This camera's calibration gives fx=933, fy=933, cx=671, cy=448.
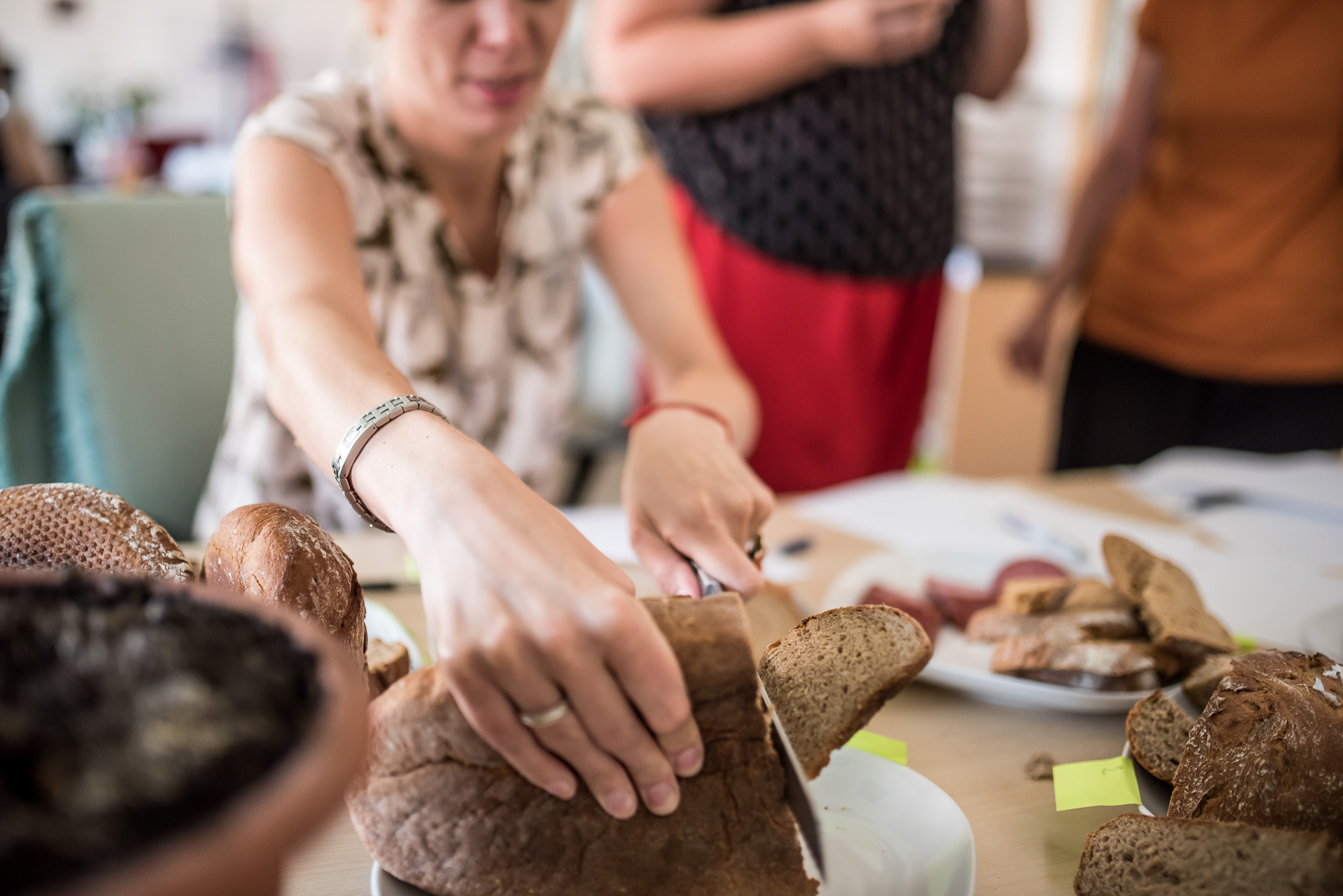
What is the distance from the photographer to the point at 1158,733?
0.68 meters

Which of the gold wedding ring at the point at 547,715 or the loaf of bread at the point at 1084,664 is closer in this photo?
the gold wedding ring at the point at 547,715

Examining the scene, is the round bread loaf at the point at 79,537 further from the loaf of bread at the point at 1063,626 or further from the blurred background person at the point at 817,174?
the blurred background person at the point at 817,174

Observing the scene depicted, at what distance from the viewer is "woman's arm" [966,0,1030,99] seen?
154 centimetres

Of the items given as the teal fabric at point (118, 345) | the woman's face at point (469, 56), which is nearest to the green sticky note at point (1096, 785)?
the woman's face at point (469, 56)

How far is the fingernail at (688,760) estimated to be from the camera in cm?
51

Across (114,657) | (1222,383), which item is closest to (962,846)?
(114,657)

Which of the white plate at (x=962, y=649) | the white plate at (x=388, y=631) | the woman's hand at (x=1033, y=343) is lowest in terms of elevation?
the woman's hand at (x=1033, y=343)

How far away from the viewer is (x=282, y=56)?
388 centimetres

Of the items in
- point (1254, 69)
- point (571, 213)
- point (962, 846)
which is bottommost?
point (962, 846)

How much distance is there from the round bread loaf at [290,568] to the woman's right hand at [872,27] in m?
1.08

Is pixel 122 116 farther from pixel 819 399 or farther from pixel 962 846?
pixel 962 846

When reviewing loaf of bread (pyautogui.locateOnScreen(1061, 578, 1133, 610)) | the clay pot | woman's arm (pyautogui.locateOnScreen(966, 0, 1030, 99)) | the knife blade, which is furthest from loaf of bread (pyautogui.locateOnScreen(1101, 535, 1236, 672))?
woman's arm (pyautogui.locateOnScreen(966, 0, 1030, 99))

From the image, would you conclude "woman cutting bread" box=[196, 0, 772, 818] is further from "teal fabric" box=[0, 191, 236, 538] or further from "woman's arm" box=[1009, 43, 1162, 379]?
"woman's arm" box=[1009, 43, 1162, 379]

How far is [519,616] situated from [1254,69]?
1.75 metres
